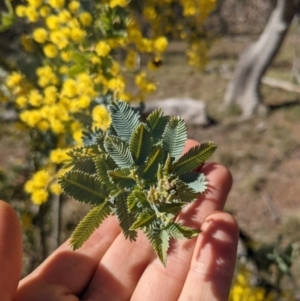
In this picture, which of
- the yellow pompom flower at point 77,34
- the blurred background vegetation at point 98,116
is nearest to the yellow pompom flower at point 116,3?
the blurred background vegetation at point 98,116

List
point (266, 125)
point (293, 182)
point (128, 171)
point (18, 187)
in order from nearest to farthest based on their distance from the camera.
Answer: point (128, 171) < point (18, 187) < point (293, 182) < point (266, 125)

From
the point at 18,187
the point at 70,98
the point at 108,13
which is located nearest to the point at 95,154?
the point at 70,98

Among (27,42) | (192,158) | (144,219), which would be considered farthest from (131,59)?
(144,219)

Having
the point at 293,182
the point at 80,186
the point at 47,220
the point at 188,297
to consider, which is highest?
the point at 80,186

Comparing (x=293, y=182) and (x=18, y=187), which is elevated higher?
(x=18, y=187)

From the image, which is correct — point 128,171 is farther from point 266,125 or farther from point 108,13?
point 266,125

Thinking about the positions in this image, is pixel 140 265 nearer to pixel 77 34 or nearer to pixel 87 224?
pixel 87 224
